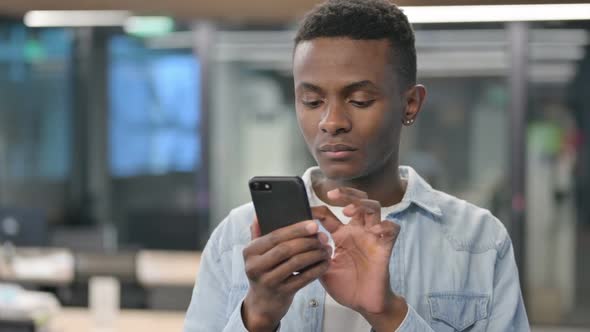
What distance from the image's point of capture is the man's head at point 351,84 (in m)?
1.20

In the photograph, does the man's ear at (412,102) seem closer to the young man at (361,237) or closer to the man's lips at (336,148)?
the young man at (361,237)

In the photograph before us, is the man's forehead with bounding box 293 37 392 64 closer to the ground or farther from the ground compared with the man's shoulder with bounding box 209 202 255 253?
farther from the ground

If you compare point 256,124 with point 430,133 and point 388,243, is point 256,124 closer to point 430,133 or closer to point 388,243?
point 430,133

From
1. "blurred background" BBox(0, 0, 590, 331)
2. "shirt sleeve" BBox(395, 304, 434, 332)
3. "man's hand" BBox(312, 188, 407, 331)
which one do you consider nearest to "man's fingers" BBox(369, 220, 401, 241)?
"man's hand" BBox(312, 188, 407, 331)

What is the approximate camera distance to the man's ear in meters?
1.29

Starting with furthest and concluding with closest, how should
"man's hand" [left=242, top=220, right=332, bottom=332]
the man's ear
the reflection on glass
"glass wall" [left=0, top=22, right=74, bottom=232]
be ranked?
"glass wall" [left=0, top=22, right=74, bottom=232] → the reflection on glass → the man's ear → "man's hand" [left=242, top=220, right=332, bottom=332]

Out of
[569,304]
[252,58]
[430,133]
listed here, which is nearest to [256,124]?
[252,58]

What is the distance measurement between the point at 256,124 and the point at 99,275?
2060 millimetres

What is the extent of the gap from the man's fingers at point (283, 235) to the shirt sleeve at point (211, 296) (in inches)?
8.7

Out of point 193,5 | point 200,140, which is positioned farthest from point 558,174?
point 193,5

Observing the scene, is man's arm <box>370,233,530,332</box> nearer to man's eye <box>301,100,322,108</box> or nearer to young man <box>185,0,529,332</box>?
young man <box>185,0,529,332</box>

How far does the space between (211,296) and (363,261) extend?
0.93 feet

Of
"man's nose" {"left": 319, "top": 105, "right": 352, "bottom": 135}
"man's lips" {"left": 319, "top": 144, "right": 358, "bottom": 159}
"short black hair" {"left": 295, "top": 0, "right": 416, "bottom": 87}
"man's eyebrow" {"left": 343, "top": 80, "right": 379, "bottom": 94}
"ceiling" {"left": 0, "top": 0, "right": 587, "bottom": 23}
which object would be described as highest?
"ceiling" {"left": 0, "top": 0, "right": 587, "bottom": 23}

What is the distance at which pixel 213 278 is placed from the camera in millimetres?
1324
